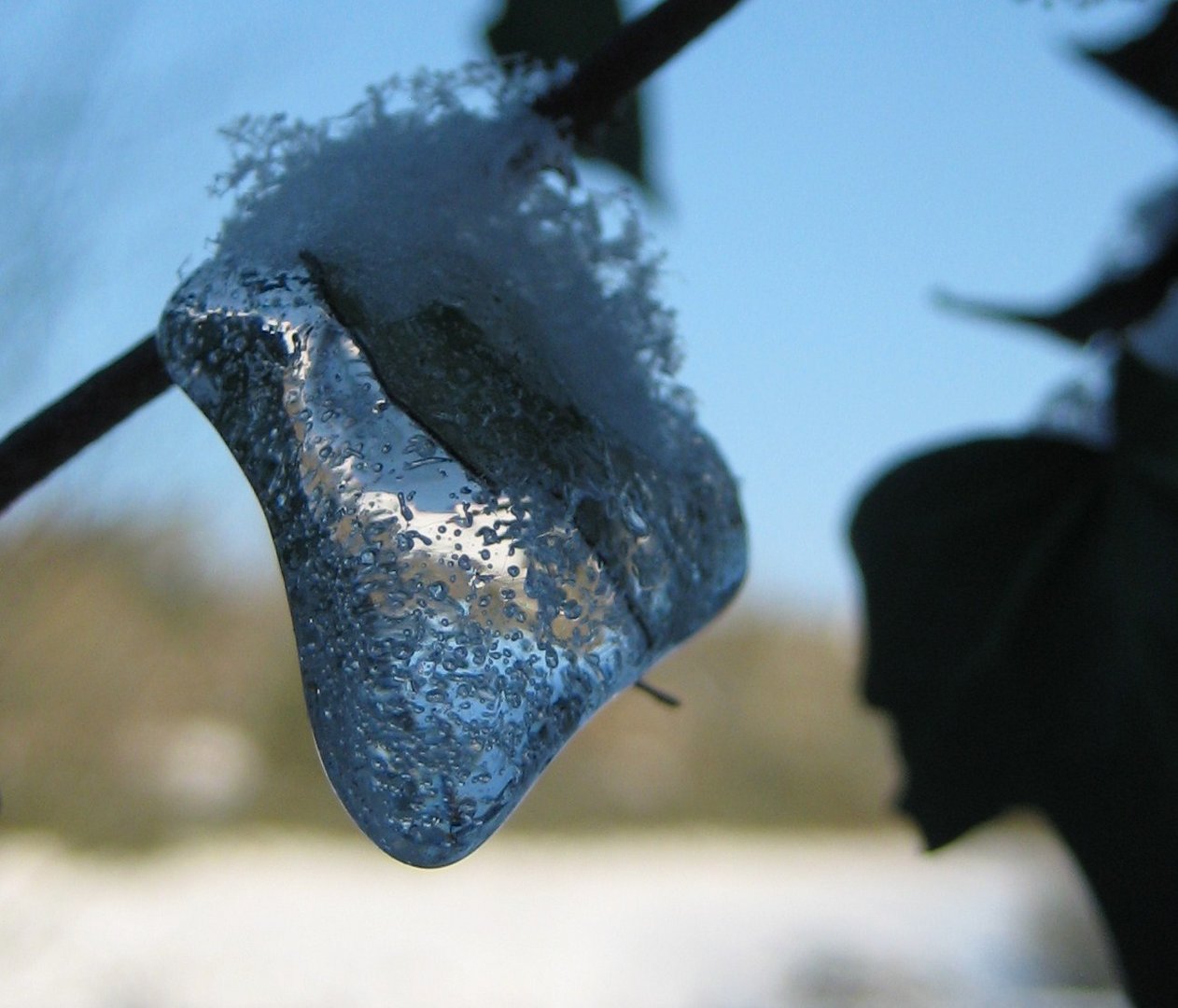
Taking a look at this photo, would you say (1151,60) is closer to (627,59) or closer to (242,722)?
(627,59)

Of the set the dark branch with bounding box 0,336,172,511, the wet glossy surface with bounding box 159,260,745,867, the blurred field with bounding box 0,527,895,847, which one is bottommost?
the blurred field with bounding box 0,527,895,847

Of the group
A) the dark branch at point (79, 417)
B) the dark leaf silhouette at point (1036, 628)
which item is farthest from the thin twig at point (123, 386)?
the dark leaf silhouette at point (1036, 628)

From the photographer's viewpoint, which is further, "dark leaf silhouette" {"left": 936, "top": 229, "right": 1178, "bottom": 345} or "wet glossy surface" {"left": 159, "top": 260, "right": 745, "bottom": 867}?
"dark leaf silhouette" {"left": 936, "top": 229, "right": 1178, "bottom": 345}

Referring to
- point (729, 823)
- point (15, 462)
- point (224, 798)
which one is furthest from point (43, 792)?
point (729, 823)

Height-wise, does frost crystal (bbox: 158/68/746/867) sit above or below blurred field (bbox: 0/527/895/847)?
above

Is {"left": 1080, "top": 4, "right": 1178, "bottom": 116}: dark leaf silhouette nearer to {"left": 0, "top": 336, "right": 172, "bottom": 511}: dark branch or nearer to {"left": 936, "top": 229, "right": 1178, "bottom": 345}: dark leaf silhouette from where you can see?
{"left": 936, "top": 229, "right": 1178, "bottom": 345}: dark leaf silhouette

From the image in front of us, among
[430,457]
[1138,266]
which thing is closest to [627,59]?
[430,457]

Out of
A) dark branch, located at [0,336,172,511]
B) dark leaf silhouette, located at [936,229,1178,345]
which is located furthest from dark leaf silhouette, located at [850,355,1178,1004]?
dark branch, located at [0,336,172,511]

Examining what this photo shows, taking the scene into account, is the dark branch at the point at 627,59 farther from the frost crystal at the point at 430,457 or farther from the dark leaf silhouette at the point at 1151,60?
the dark leaf silhouette at the point at 1151,60
